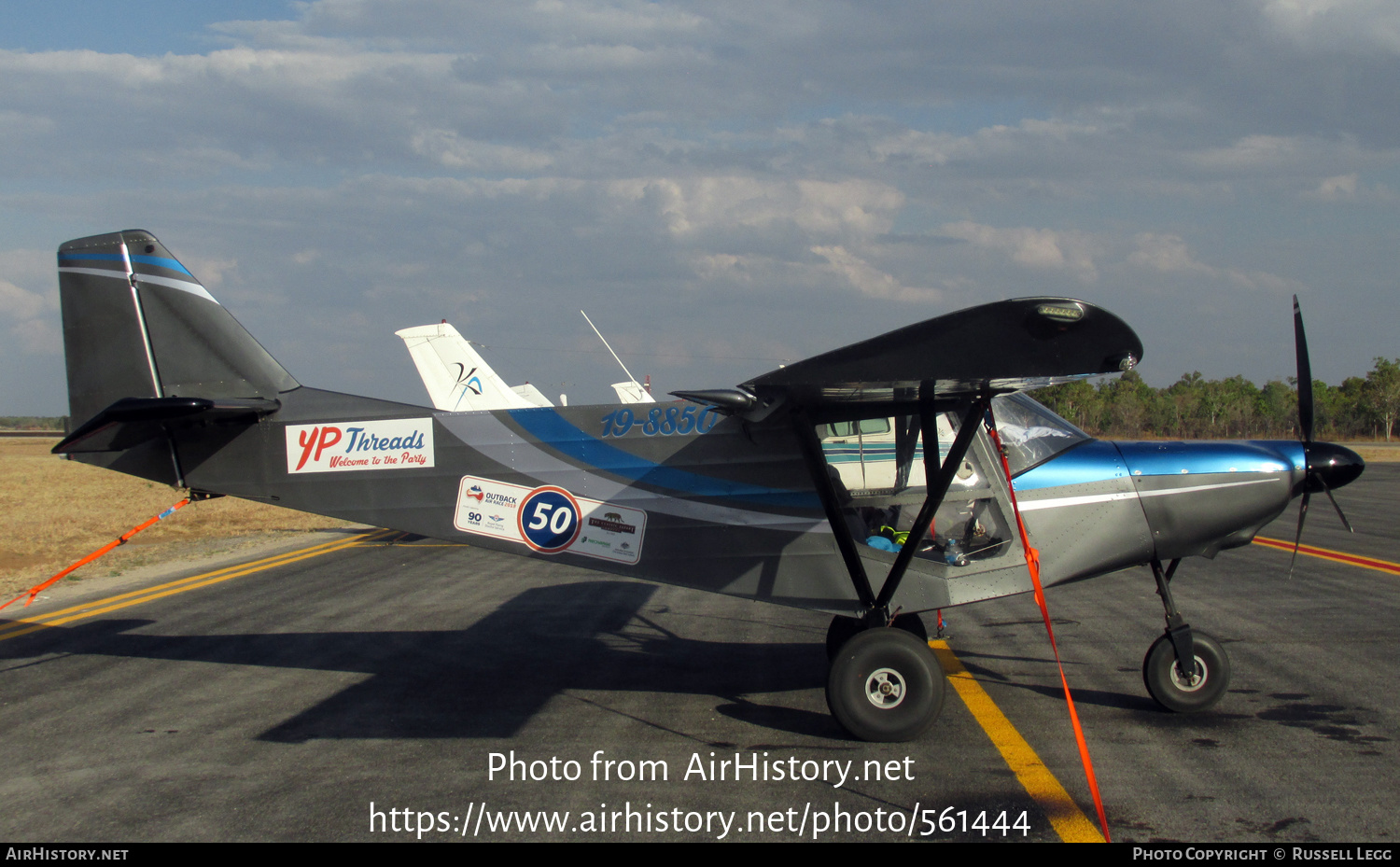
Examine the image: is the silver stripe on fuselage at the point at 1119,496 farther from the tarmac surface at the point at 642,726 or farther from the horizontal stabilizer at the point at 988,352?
the tarmac surface at the point at 642,726

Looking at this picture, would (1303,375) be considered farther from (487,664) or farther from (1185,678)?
(487,664)

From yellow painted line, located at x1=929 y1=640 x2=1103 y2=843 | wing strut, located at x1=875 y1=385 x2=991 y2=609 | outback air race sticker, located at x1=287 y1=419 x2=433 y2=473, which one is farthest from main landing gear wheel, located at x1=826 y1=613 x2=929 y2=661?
outback air race sticker, located at x1=287 y1=419 x2=433 y2=473

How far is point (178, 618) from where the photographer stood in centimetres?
986

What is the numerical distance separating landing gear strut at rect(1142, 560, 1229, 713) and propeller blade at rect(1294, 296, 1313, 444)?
1719 mm

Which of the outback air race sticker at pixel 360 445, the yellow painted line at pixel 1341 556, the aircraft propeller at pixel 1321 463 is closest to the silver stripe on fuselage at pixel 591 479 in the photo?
the outback air race sticker at pixel 360 445

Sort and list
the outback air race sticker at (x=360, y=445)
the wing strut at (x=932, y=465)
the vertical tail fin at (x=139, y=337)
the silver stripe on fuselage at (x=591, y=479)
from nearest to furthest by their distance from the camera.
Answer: the wing strut at (x=932, y=465) < the silver stripe on fuselage at (x=591, y=479) < the outback air race sticker at (x=360, y=445) < the vertical tail fin at (x=139, y=337)

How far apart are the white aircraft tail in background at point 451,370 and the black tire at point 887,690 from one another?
15.9 meters

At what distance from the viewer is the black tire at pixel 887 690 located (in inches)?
225

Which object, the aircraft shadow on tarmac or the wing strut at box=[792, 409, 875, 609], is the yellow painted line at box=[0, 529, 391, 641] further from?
the wing strut at box=[792, 409, 875, 609]

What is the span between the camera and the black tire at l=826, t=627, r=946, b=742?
18.8 feet

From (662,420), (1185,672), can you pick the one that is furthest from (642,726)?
(1185,672)

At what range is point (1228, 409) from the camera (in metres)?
57.1

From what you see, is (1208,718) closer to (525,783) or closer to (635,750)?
(635,750)
